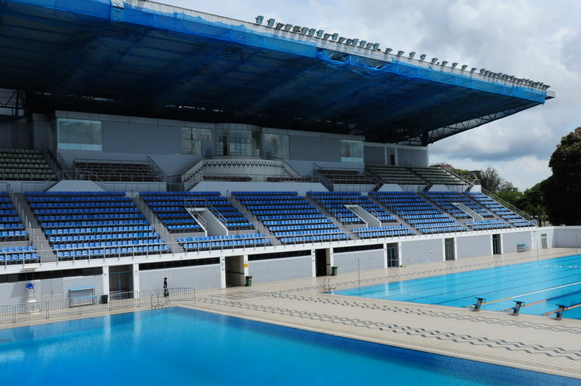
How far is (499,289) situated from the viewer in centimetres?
2481

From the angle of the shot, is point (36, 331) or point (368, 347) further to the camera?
point (36, 331)

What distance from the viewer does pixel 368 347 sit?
14.0 metres

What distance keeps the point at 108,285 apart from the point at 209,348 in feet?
34.0

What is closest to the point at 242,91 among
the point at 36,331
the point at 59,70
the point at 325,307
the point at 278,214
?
the point at 278,214

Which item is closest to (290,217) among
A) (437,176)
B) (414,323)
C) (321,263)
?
(321,263)

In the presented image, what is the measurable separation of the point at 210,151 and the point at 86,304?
19176 millimetres

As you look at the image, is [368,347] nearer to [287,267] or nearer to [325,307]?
[325,307]

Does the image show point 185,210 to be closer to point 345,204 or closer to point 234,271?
point 234,271

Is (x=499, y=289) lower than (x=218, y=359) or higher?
lower

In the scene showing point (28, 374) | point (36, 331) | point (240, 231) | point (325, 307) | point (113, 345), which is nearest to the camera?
point (28, 374)

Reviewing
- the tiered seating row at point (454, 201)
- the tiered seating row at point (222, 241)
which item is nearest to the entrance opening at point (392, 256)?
the tiered seating row at point (222, 241)

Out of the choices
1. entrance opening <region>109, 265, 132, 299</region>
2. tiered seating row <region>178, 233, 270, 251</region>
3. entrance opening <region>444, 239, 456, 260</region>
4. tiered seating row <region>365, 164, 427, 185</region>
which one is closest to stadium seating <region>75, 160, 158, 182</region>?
tiered seating row <region>178, 233, 270, 251</region>

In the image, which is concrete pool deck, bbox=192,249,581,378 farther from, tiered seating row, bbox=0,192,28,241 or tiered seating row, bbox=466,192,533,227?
tiered seating row, bbox=466,192,533,227

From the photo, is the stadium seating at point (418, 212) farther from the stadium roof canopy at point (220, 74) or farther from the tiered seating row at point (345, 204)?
the stadium roof canopy at point (220, 74)
